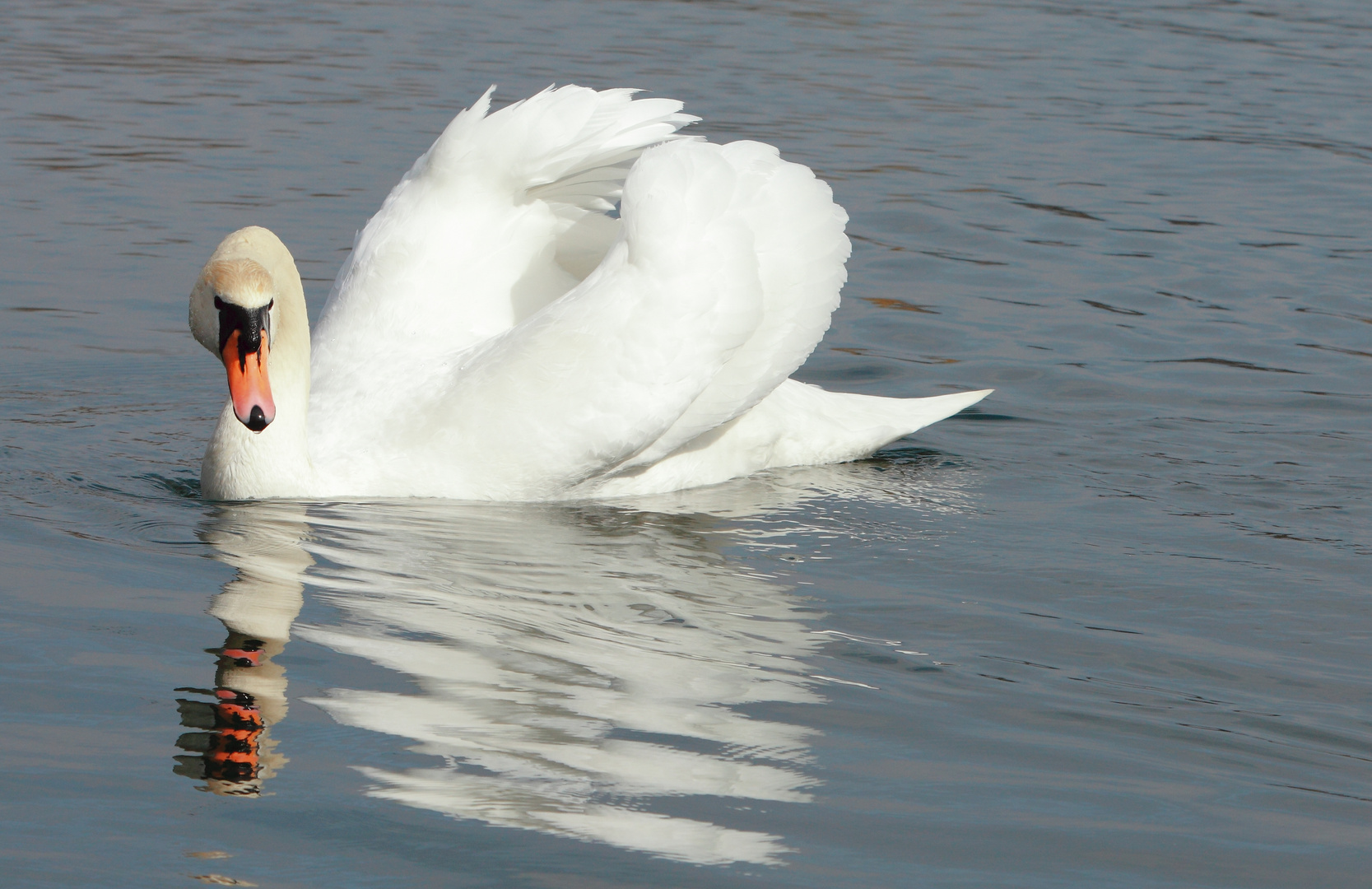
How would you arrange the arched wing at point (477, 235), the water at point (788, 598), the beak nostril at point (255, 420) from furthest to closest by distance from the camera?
the arched wing at point (477, 235) < the beak nostril at point (255, 420) < the water at point (788, 598)

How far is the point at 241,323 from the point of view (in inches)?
236

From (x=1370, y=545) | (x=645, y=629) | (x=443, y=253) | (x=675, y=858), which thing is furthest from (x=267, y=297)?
(x=1370, y=545)

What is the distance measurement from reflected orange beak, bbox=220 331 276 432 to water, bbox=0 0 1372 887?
1.29 feet

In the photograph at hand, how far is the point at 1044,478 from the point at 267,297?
9.99 feet

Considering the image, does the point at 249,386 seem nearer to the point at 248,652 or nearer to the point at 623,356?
the point at 623,356

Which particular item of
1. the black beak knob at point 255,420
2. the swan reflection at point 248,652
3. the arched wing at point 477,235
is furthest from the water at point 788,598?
the arched wing at point 477,235

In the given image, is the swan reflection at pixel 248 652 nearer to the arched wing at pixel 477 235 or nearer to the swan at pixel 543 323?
the swan at pixel 543 323

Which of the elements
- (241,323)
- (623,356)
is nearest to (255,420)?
(241,323)

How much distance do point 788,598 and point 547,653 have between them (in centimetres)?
96

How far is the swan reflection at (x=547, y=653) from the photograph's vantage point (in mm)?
3982

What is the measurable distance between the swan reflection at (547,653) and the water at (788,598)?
2cm

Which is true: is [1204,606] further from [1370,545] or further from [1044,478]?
[1044,478]

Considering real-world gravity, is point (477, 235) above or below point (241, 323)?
above

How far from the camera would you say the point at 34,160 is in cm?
1222
